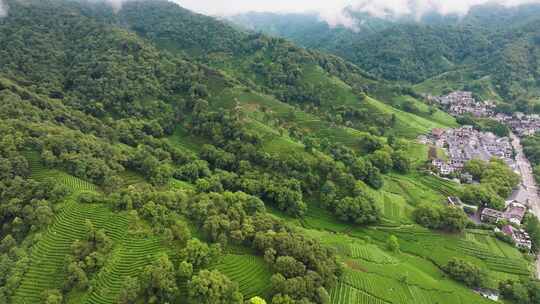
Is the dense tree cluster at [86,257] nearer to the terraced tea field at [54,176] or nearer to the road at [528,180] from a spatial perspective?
the terraced tea field at [54,176]

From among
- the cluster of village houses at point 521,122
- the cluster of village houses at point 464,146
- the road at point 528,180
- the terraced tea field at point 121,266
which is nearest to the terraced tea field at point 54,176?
the terraced tea field at point 121,266

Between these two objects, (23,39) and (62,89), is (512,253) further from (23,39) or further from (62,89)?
(23,39)

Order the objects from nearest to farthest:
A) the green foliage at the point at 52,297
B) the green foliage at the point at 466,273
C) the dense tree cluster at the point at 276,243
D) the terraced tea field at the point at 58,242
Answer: the green foliage at the point at 52,297, the terraced tea field at the point at 58,242, the dense tree cluster at the point at 276,243, the green foliage at the point at 466,273

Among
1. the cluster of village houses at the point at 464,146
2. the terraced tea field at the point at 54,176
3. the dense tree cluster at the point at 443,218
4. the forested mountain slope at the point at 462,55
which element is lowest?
the terraced tea field at the point at 54,176

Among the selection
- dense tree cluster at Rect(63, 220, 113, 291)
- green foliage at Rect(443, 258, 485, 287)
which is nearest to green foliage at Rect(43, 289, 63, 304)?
dense tree cluster at Rect(63, 220, 113, 291)

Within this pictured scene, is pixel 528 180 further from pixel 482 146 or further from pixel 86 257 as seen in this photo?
pixel 86 257

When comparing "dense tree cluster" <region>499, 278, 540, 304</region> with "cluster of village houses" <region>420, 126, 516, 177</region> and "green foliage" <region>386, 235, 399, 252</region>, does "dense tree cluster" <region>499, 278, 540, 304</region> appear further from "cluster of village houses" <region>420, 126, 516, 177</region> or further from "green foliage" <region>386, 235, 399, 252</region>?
"cluster of village houses" <region>420, 126, 516, 177</region>

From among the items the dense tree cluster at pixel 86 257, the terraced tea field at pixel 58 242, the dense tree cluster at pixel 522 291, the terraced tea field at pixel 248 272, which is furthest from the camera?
the dense tree cluster at pixel 522 291

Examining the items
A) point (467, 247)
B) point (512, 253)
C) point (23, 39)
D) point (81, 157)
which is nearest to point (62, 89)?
point (23, 39)
